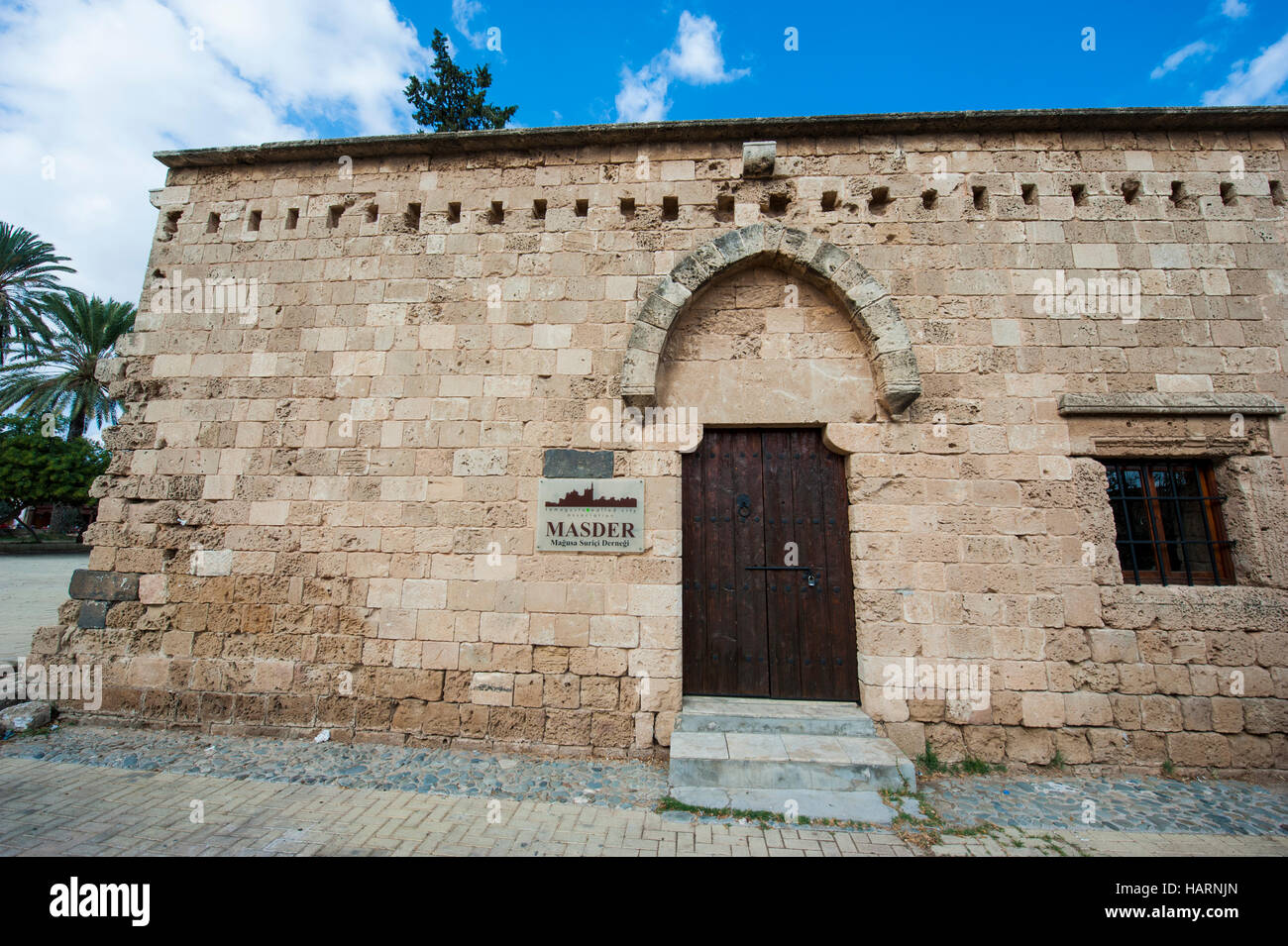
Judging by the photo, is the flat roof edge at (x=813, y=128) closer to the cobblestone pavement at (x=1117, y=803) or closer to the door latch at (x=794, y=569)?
the door latch at (x=794, y=569)

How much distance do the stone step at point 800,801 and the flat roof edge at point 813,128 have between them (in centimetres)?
534

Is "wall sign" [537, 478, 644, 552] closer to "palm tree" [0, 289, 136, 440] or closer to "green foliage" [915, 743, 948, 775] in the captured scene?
"green foliage" [915, 743, 948, 775]

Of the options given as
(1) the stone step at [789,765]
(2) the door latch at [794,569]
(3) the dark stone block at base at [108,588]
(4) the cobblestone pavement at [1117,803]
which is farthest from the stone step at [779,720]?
(3) the dark stone block at base at [108,588]

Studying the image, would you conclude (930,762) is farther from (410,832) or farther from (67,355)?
(67,355)

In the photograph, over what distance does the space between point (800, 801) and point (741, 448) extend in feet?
8.55

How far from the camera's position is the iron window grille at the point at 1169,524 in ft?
13.4

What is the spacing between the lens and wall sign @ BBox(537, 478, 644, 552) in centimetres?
415

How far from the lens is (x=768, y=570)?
4.25m

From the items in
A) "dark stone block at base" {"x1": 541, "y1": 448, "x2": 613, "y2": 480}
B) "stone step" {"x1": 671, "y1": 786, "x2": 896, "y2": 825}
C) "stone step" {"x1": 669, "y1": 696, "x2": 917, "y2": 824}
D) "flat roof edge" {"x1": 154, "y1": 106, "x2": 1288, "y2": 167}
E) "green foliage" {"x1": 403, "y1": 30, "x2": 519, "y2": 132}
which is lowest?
"stone step" {"x1": 671, "y1": 786, "x2": 896, "y2": 825}

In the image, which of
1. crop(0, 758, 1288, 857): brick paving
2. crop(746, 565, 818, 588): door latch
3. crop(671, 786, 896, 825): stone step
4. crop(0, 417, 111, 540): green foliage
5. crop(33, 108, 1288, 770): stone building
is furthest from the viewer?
crop(0, 417, 111, 540): green foliage

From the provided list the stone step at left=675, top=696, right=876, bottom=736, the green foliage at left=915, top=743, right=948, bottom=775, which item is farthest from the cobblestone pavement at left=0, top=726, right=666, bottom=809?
the green foliage at left=915, top=743, right=948, bottom=775

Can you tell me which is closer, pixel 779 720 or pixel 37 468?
pixel 779 720

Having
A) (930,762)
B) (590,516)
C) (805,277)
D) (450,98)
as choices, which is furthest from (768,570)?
(450,98)

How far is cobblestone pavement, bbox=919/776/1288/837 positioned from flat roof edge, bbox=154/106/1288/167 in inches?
213
